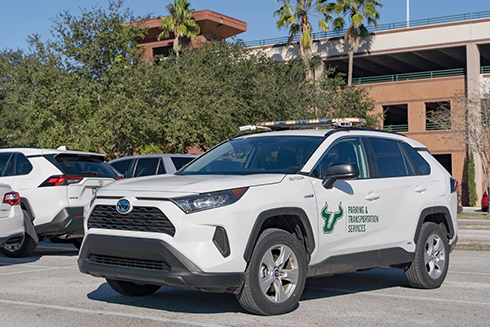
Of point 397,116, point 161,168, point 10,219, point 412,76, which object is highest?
point 412,76

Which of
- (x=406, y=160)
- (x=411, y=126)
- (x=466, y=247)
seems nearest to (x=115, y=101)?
(x=466, y=247)

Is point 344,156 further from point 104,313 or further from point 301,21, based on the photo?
point 301,21

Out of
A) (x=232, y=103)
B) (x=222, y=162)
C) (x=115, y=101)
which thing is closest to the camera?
(x=222, y=162)

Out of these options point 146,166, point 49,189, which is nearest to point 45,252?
point 49,189

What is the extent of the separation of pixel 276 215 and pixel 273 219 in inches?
6.2

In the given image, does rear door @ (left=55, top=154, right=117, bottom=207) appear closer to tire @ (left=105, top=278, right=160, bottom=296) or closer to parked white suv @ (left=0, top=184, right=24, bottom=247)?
parked white suv @ (left=0, top=184, right=24, bottom=247)

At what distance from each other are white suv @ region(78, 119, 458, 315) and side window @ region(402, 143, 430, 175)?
2 cm

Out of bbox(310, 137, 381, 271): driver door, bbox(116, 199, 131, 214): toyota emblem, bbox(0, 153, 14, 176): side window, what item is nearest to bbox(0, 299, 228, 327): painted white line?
bbox(116, 199, 131, 214): toyota emblem

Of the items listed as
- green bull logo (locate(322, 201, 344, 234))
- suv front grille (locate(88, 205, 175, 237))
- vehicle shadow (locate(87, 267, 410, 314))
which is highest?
suv front grille (locate(88, 205, 175, 237))

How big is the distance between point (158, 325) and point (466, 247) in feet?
28.7

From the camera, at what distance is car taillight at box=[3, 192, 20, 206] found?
9.35 m

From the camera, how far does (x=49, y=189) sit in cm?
1039

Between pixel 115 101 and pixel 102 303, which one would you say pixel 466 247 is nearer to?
pixel 102 303

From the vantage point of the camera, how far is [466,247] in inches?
489
